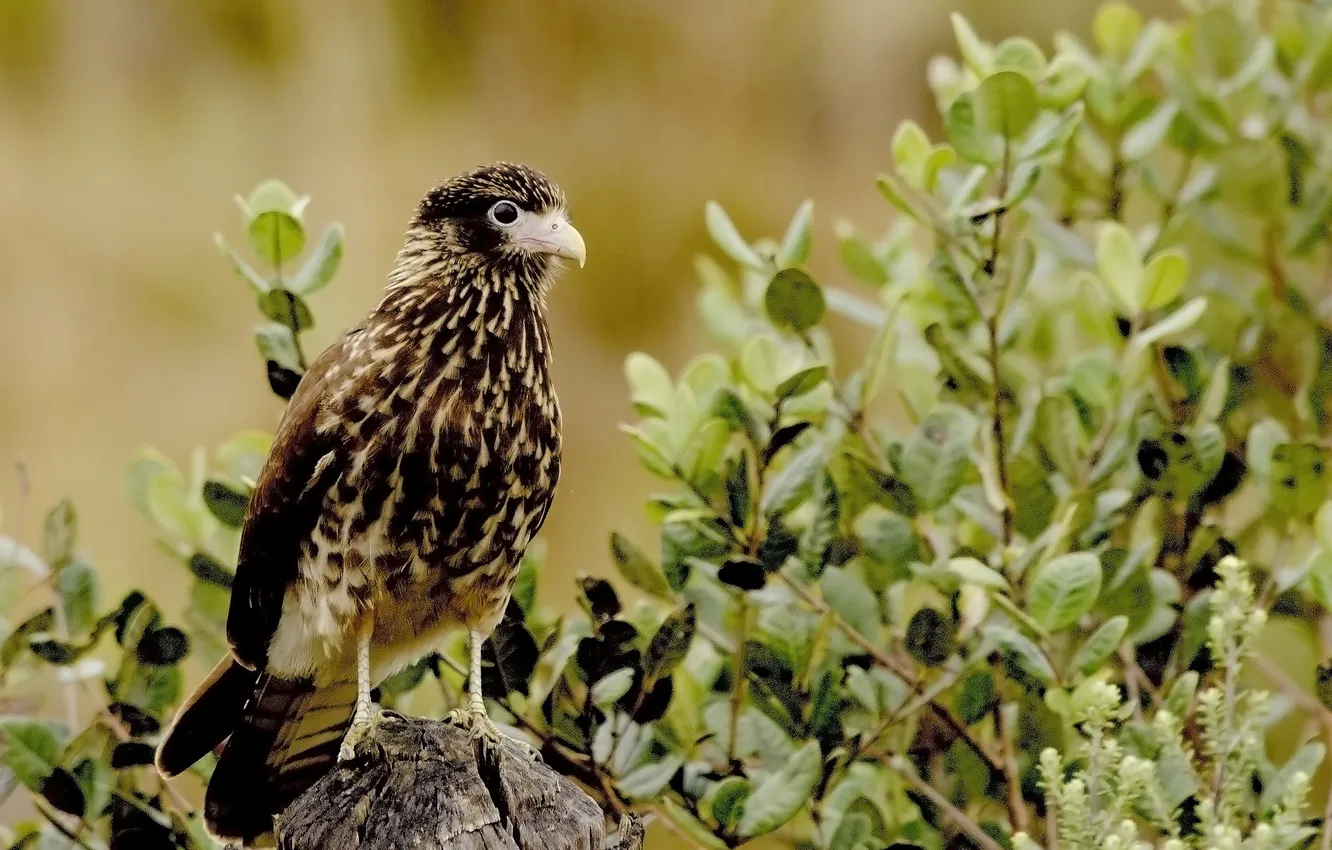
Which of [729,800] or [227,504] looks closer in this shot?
[729,800]

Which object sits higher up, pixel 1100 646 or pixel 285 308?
pixel 285 308

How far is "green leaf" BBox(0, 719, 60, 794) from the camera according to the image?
1327 mm

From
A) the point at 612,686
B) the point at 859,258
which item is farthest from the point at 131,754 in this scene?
the point at 859,258

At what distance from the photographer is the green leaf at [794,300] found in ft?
4.38

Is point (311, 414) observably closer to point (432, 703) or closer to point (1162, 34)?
point (1162, 34)

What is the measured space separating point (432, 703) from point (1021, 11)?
1702mm

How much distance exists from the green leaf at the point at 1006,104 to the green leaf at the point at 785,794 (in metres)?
0.60

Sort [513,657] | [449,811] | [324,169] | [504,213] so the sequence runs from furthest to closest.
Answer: [324,169]
[504,213]
[513,657]
[449,811]

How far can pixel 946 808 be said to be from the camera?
1.31m

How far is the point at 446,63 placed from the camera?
2.58 meters

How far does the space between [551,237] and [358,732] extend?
0.49 metres

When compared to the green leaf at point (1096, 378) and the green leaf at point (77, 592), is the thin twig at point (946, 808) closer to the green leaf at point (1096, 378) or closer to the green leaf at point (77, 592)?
the green leaf at point (1096, 378)

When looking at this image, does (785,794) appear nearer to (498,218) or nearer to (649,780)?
(649,780)

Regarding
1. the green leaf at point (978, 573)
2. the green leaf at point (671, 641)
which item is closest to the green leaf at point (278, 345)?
the green leaf at point (671, 641)
